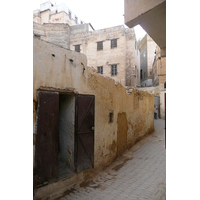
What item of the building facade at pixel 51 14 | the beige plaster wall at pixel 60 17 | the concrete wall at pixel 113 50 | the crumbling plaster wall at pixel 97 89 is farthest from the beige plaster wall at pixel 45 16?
the crumbling plaster wall at pixel 97 89

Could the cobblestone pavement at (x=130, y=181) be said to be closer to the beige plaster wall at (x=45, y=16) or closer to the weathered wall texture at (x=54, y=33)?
the weathered wall texture at (x=54, y=33)

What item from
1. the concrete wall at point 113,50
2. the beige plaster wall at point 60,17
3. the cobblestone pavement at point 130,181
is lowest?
the cobblestone pavement at point 130,181

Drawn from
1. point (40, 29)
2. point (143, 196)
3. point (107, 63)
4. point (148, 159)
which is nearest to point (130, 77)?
point (107, 63)

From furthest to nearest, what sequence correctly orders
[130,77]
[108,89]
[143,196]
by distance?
[130,77]
[108,89]
[143,196]

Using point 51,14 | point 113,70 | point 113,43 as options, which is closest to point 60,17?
point 51,14

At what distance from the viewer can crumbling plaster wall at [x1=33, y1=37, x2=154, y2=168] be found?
3.59m

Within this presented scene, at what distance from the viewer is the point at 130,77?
64.7ft

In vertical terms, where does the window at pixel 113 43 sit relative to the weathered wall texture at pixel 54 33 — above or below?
below

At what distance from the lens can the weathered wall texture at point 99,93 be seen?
361 cm

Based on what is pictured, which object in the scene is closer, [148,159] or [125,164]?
[125,164]

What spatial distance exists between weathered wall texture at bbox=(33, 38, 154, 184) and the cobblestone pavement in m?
0.44
